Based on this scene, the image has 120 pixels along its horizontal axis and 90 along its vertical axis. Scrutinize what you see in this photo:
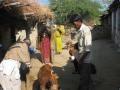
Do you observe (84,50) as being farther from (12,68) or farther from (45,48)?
(45,48)

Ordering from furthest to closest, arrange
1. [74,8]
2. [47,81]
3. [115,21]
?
[74,8] < [115,21] < [47,81]

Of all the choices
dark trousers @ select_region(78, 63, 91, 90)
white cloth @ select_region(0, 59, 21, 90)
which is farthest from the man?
white cloth @ select_region(0, 59, 21, 90)

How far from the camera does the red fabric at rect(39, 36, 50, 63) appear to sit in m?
16.5

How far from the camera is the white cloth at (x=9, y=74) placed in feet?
25.1

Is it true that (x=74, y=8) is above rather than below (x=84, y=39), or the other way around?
below

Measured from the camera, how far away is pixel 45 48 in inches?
659

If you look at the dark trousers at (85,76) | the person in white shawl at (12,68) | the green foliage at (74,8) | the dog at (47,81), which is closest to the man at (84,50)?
the dark trousers at (85,76)

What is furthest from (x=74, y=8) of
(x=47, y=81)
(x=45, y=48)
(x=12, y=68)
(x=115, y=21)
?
(x=12, y=68)

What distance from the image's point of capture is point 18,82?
7.82 metres

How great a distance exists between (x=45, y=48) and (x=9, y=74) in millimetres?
9133

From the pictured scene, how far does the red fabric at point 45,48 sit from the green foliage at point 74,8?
31.3 meters

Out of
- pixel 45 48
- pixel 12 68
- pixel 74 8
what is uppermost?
pixel 12 68

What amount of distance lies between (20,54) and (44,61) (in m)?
8.93

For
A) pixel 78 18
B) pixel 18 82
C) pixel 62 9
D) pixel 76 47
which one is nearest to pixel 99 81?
pixel 76 47
